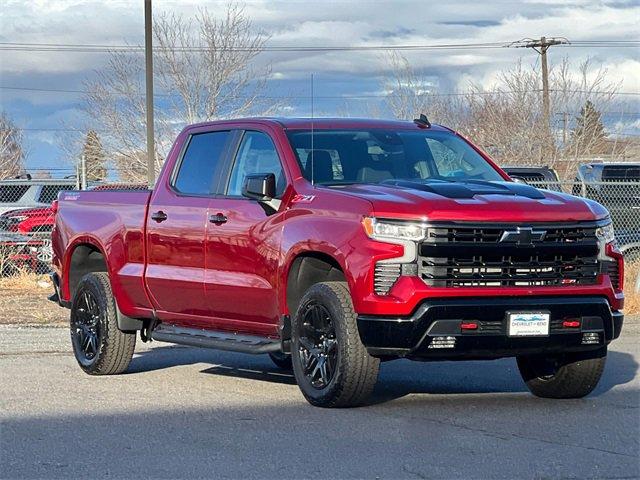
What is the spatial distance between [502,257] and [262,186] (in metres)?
1.80

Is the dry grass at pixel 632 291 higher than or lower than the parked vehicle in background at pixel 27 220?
lower

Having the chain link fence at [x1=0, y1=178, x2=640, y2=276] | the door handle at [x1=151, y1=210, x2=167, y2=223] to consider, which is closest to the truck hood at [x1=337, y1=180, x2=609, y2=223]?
the door handle at [x1=151, y1=210, x2=167, y2=223]

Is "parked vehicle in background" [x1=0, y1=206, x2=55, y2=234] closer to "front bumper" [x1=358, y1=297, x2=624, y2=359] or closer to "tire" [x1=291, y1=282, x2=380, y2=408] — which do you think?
"tire" [x1=291, y1=282, x2=380, y2=408]

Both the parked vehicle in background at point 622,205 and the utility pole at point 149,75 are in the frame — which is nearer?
the parked vehicle in background at point 622,205

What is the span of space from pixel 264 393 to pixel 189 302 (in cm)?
98

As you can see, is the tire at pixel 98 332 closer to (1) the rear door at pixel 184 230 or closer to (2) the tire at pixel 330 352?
(1) the rear door at pixel 184 230

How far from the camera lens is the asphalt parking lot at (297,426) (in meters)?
6.54

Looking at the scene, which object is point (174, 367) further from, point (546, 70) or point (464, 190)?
point (546, 70)

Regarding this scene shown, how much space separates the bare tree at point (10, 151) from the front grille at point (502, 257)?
92.9ft

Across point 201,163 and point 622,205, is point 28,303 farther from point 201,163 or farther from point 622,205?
point 622,205

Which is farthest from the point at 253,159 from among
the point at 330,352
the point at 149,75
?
the point at 149,75

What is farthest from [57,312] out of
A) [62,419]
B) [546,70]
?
[546,70]

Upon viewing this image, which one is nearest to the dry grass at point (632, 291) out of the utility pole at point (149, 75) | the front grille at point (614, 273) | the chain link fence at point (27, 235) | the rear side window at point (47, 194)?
the front grille at point (614, 273)

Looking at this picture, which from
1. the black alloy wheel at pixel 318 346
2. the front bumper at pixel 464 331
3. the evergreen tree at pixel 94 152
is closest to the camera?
the front bumper at pixel 464 331
